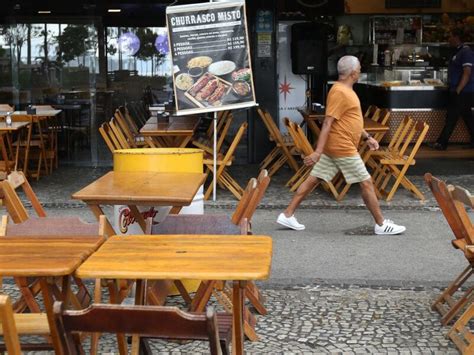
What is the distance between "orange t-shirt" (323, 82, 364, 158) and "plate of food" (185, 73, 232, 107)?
1445mm

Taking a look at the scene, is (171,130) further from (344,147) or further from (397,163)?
(397,163)

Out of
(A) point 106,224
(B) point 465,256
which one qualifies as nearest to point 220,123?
(B) point 465,256

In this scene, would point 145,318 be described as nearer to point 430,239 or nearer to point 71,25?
point 430,239

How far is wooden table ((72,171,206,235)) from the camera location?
475 cm

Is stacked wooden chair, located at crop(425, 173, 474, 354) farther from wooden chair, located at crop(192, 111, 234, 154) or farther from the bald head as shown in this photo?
wooden chair, located at crop(192, 111, 234, 154)

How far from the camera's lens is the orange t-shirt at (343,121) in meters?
7.06

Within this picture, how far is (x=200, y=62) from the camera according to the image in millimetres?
8219

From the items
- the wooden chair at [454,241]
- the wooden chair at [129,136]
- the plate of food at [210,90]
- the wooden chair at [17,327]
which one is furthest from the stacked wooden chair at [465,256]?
the wooden chair at [129,136]

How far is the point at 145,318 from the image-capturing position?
9.45 feet

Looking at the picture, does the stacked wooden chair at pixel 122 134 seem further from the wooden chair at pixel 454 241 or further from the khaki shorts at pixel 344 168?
the wooden chair at pixel 454 241

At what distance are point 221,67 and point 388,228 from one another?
2.37 m

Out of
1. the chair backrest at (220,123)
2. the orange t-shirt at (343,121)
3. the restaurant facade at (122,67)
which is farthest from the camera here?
the restaurant facade at (122,67)

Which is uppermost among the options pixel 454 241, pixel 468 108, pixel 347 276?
pixel 468 108

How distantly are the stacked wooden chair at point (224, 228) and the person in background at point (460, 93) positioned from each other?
7.66m
